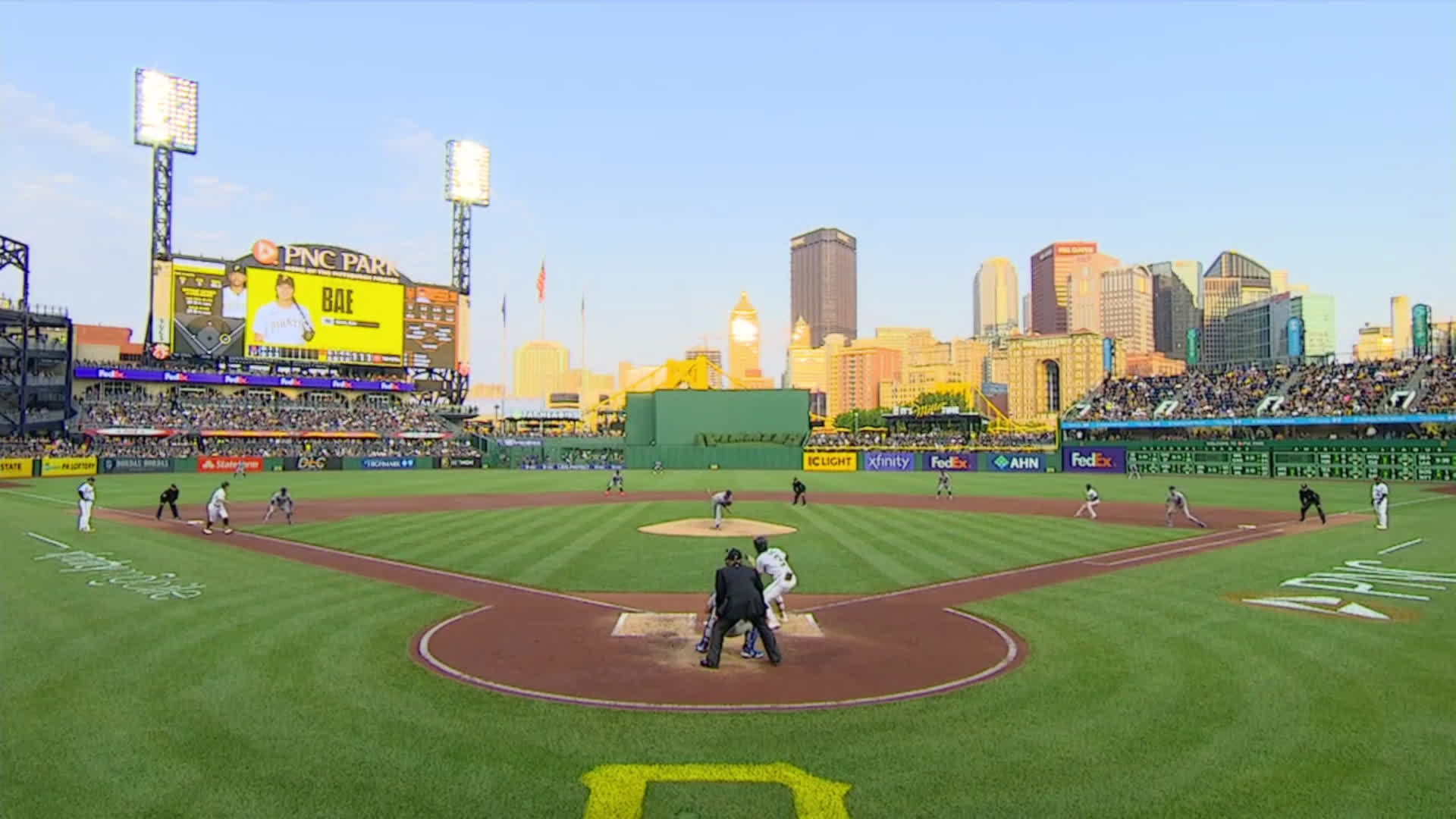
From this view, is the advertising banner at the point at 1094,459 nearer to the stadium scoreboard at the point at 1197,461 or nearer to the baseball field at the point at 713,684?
the stadium scoreboard at the point at 1197,461

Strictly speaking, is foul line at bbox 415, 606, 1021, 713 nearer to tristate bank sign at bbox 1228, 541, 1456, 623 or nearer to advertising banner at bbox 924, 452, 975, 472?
tristate bank sign at bbox 1228, 541, 1456, 623

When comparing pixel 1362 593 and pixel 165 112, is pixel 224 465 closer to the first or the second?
pixel 165 112

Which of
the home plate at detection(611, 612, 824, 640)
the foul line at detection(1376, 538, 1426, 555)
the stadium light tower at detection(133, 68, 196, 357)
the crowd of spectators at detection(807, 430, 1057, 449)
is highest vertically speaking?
the stadium light tower at detection(133, 68, 196, 357)

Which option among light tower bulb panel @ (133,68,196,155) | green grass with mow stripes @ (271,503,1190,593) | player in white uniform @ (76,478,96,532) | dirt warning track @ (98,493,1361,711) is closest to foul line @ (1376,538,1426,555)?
green grass with mow stripes @ (271,503,1190,593)

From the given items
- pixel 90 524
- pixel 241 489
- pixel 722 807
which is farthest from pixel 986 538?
pixel 241 489

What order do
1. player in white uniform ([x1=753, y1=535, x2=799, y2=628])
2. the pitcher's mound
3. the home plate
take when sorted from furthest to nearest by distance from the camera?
the pitcher's mound → the home plate → player in white uniform ([x1=753, y1=535, x2=799, y2=628])

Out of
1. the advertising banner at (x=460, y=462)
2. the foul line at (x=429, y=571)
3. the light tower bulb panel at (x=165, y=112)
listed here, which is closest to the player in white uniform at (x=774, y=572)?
the foul line at (x=429, y=571)

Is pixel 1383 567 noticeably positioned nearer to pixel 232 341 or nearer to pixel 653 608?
pixel 653 608
